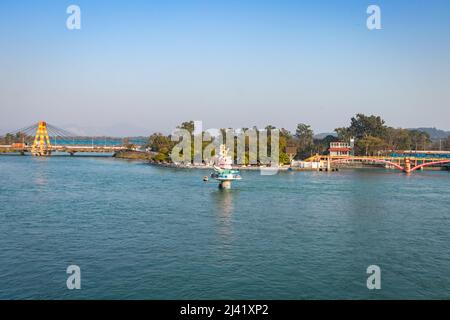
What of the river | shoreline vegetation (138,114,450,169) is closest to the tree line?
shoreline vegetation (138,114,450,169)

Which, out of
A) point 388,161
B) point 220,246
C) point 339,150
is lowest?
point 220,246

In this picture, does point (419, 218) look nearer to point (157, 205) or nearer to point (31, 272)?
point (157, 205)

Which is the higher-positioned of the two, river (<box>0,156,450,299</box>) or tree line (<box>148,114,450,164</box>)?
tree line (<box>148,114,450,164</box>)

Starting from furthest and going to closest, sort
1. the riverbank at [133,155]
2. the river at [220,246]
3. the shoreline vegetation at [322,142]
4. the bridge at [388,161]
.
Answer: the riverbank at [133,155] → the shoreline vegetation at [322,142] → the bridge at [388,161] → the river at [220,246]

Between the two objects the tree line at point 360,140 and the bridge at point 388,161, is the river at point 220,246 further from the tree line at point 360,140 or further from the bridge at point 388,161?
the tree line at point 360,140

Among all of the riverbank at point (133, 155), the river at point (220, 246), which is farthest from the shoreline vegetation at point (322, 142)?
the river at point (220, 246)

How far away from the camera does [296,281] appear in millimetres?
17078

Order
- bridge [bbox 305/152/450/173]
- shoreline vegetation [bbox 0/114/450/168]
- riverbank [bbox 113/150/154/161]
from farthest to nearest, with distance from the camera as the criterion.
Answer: riverbank [bbox 113/150/154/161], shoreline vegetation [bbox 0/114/450/168], bridge [bbox 305/152/450/173]

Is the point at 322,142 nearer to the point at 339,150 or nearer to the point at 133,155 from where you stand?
the point at 339,150

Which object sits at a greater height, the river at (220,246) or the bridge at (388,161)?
the bridge at (388,161)

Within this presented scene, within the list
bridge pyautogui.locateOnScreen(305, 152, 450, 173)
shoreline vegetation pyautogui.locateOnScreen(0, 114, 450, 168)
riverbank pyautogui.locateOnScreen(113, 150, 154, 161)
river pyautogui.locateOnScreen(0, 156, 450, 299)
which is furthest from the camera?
riverbank pyautogui.locateOnScreen(113, 150, 154, 161)

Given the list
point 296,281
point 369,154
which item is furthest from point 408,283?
point 369,154

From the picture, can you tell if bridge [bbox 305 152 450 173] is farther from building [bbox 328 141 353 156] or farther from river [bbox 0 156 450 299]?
river [bbox 0 156 450 299]

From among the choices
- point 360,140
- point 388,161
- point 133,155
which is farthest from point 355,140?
point 133,155
